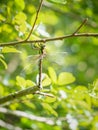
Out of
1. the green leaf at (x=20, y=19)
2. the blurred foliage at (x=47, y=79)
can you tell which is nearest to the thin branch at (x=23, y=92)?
the blurred foliage at (x=47, y=79)

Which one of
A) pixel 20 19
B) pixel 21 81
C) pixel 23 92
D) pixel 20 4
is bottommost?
pixel 23 92

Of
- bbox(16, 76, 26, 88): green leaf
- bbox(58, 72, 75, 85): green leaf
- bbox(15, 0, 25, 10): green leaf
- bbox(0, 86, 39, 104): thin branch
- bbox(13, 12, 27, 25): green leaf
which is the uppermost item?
bbox(15, 0, 25, 10): green leaf

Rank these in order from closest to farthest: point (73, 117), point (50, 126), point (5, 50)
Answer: point (5, 50) < point (73, 117) < point (50, 126)

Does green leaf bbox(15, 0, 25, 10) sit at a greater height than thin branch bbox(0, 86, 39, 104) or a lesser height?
greater

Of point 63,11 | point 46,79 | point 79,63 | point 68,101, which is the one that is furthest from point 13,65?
point 46,79

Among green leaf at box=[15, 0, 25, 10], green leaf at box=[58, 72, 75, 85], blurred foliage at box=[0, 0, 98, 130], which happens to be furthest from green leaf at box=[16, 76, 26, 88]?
green leaf at box=[15, 0, 25, 10]

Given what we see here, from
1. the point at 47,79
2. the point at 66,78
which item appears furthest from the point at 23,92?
the point at 66,78

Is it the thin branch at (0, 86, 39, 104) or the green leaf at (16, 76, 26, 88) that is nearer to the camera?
the thin branch at (0, 86, 39, 104)

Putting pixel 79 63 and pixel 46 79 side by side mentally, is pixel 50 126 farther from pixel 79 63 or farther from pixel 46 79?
pixel 79 63

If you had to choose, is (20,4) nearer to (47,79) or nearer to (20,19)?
(20,19)

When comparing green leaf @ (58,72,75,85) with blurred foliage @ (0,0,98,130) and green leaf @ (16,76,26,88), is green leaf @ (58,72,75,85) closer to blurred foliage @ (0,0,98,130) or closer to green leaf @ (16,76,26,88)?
blurred foliage @ (0,0,98,130)

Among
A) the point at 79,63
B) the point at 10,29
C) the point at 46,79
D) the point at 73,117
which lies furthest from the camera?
the point at 79,63
